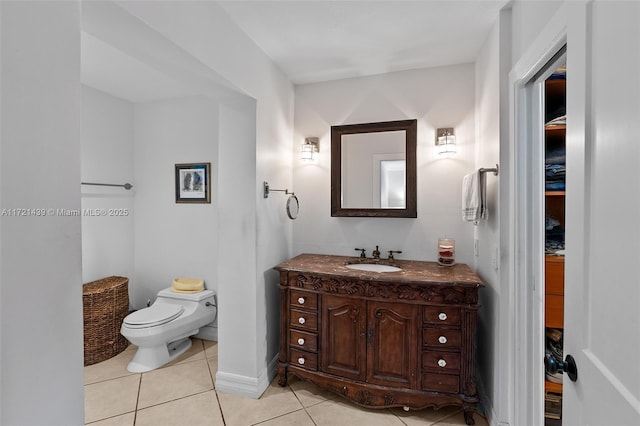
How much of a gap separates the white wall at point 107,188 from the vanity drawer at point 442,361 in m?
3.00

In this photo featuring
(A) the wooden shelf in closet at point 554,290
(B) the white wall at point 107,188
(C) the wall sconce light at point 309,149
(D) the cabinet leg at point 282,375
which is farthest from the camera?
(B) the white wall at point 107,188

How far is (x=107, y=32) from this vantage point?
1264 mm

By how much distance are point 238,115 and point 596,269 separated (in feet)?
6.71

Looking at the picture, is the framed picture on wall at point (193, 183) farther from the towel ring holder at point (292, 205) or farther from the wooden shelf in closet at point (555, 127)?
the wooden shelf in closet at point (555, 127)

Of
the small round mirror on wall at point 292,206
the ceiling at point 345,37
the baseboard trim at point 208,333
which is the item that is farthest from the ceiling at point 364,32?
the baseboard trim at point 208,333

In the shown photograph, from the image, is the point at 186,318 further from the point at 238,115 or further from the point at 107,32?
the point at 107,32

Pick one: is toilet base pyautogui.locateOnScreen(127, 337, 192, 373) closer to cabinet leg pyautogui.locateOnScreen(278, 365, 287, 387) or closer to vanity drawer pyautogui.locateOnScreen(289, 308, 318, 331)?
cabinet leg pyautogui.locateOnScreen(278, 365, 287, 387)

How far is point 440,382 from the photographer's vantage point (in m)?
1.85

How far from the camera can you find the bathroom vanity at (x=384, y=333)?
183 centimetres

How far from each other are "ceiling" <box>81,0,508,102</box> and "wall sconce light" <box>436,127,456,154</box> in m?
A: 0.52

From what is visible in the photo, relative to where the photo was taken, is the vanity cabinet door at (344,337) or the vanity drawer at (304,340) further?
the vanity drawer at (304,340)

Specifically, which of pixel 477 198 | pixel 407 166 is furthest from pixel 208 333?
pixel 477 198

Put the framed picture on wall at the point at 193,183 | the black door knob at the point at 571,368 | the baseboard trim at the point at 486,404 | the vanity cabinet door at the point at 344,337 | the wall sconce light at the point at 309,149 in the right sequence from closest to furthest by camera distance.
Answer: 1. the black door knob at the point at 571,368
2. the baseboard trim at the point at 486,404
3. the vanity cabinet door at the point at 344,337
4. the wall sconce light at the point at 309,149
5. the framed picture on wall at the point at 193,183

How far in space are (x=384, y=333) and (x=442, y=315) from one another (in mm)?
376
